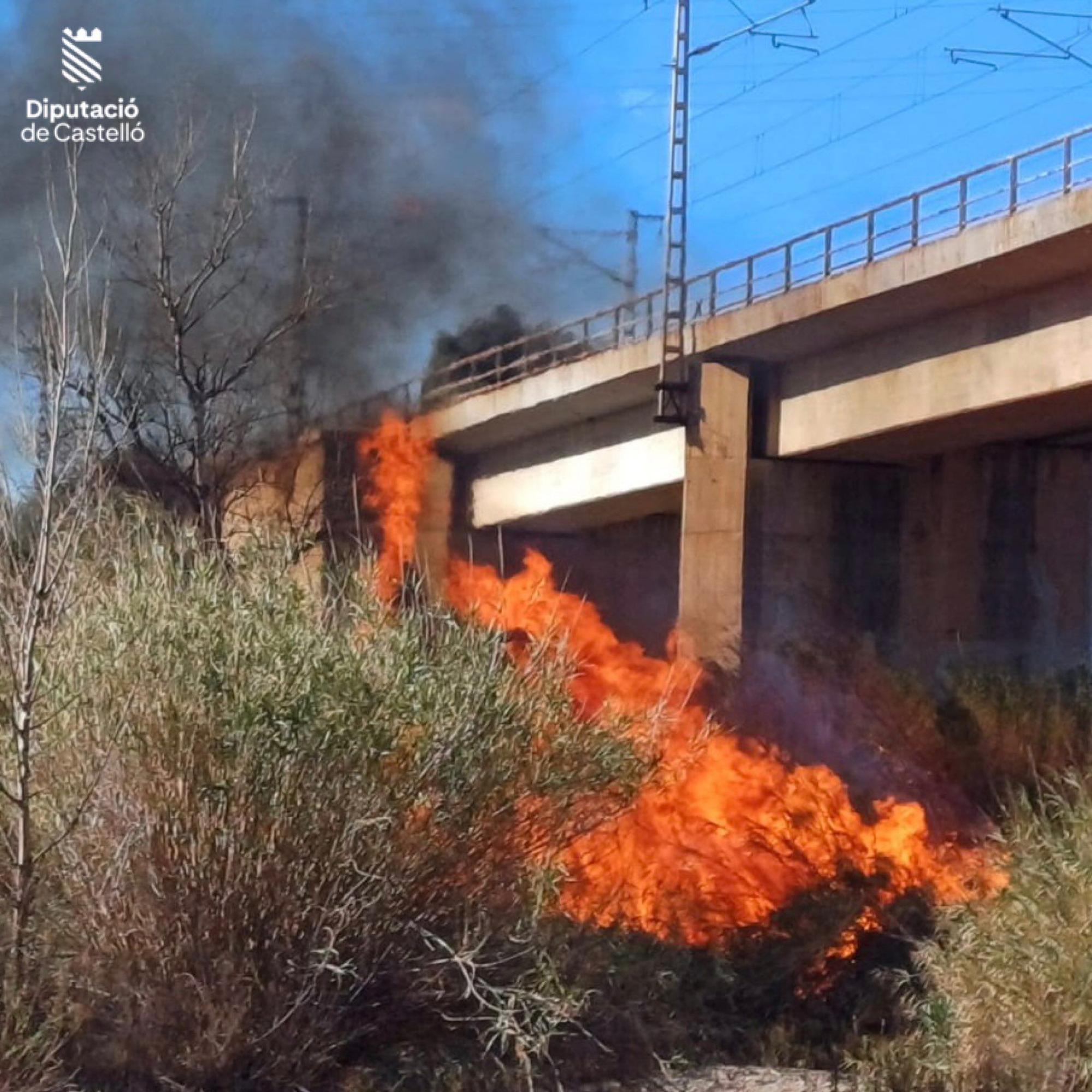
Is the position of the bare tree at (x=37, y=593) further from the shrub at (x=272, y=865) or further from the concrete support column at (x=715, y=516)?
the concrete support column at (x=715, y=516)

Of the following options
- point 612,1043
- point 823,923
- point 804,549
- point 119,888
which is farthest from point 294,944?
point 804,549

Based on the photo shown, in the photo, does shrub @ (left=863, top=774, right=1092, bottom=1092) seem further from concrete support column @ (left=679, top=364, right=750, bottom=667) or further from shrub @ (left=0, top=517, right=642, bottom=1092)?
concrete support column @ (left=679, top=364, right=750, bottom=667)

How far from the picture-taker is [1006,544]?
1037 inches

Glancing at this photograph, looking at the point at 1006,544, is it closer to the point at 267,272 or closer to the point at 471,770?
the point at 267,272

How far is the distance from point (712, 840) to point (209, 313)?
1467cm

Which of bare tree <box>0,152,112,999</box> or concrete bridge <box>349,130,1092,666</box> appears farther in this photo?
concrete bridge <box>349,130,1092,666</box>

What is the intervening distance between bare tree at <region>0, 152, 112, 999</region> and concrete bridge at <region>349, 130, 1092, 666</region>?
13022mm

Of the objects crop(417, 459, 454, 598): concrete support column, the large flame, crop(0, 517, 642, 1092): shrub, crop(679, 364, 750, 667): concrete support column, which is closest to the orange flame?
crop(417, 459, 454, 598): concrete support column

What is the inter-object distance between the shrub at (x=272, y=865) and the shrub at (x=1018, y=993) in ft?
6.17

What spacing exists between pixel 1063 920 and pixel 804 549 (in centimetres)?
1709

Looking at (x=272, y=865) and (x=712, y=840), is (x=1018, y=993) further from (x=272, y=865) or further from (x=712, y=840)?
(x=712, y=840)

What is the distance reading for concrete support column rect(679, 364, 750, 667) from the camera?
25.8 m

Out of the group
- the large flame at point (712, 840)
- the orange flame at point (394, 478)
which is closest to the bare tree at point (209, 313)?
the orange flame at point (394, 478)

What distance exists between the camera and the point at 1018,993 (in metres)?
9.21
